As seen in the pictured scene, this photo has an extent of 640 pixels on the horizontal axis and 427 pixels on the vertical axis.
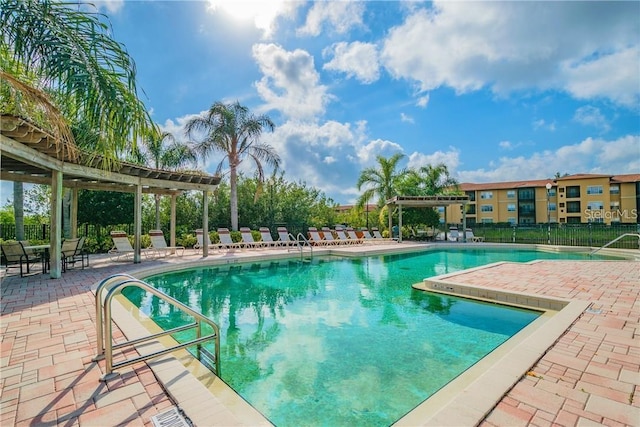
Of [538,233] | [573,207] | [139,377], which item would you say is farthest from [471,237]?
[573,207]

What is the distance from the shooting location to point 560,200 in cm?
4506

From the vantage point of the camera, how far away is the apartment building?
42.2 m

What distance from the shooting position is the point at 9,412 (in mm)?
2377

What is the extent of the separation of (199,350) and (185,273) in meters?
6.84

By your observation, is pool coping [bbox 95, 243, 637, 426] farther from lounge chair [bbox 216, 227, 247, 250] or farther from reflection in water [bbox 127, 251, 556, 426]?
lounge chair [bbox 216, 227, 247, 250]

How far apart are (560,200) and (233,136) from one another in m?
47.3

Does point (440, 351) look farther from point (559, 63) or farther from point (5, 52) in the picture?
point (559, 63)

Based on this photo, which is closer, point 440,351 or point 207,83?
point 440,351

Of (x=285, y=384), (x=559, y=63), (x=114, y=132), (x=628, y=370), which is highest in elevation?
(x=559, y=63)

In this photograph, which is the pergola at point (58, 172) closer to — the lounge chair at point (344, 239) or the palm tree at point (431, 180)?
the lounge chair at point (344, 239)

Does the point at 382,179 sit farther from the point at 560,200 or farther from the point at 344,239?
the point at 560,200

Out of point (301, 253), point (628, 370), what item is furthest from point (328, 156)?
point (628, 370)

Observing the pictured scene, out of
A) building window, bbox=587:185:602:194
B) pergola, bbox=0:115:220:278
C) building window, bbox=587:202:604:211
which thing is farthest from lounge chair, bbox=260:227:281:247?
building window, bbox=587:185:602:194

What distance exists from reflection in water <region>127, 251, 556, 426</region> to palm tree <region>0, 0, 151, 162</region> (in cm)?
329
